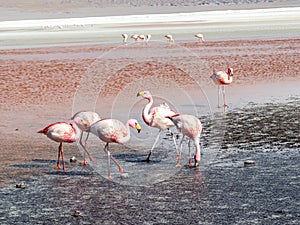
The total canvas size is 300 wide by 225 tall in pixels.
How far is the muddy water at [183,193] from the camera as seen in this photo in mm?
7836

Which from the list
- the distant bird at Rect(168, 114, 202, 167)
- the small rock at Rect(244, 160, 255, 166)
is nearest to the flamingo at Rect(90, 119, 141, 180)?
the distant bird at Rect(168, 114, 202, 167)

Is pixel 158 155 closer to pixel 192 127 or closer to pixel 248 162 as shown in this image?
pixel 192 127

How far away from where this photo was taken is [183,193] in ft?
28.9

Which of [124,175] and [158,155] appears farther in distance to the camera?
[158,155]

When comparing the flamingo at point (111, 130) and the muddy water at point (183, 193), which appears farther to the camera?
the flamingo at point (111, 130)

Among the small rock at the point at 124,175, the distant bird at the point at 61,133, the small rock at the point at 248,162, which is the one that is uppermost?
the distant bird at the point at 61,133

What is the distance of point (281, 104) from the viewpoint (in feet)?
53.9

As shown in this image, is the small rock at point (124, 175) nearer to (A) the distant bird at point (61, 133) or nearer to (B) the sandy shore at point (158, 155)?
(B) the sandy shore at point (158, 155)

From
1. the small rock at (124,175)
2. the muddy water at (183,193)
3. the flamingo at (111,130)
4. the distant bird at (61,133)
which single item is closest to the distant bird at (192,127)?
the muddy water at (183,193)

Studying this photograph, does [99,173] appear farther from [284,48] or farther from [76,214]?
[284,48]

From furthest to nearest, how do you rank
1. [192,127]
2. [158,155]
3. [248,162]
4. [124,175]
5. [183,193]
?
[158,155], [248,162], [192,127], [124,175], [183,193]

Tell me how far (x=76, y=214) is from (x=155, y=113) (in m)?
3.23

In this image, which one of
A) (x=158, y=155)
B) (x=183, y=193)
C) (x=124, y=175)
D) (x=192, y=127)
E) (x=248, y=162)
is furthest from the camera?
(x=158, y=155)

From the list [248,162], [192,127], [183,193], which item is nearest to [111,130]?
[192,127]
